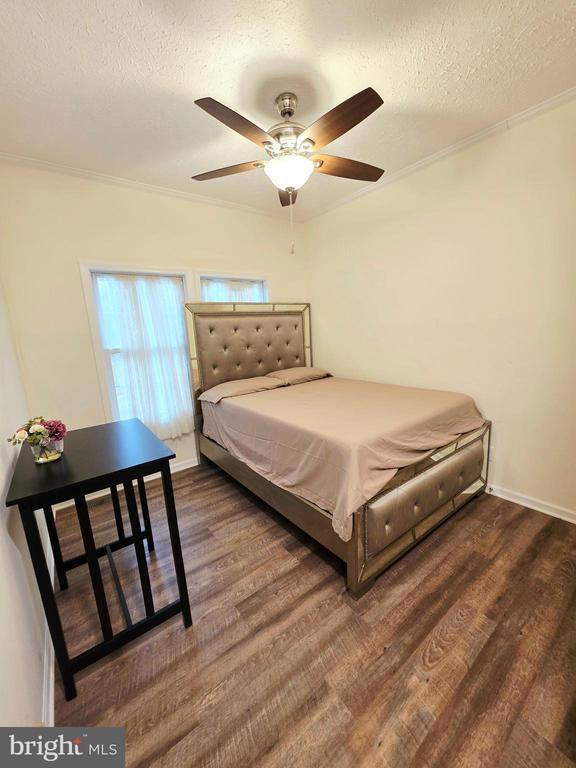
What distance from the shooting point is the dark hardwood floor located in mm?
1043

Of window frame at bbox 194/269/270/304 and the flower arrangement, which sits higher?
window frame at bbox 194/269/270/304

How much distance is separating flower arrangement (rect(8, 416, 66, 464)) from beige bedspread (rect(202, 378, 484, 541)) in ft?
3.82

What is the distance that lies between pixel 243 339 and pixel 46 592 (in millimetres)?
2510

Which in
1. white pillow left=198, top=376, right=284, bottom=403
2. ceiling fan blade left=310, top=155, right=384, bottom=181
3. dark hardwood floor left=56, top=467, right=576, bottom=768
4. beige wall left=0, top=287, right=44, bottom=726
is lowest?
dark hardwood floor left=56, top=467, right=576, bottom=768

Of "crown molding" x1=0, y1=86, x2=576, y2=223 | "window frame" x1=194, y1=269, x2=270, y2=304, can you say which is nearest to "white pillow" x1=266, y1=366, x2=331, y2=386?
"window frame" x1=194, y1=269, x2=270, y2=304

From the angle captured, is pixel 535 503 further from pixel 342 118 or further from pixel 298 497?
pixel 342 118

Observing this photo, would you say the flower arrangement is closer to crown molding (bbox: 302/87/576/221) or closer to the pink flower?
the pink flower

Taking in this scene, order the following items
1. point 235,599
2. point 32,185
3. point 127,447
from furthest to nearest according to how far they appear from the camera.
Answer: point 32,185
point 235,599
point 127,447

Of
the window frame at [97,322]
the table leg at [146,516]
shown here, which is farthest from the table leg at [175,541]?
the window frame at [97,322]

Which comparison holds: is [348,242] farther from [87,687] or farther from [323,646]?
[87,687]

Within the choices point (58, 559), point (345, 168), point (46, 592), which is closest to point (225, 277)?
point (345, 168)

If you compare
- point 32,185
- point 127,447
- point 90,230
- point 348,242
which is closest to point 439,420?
point 127,447

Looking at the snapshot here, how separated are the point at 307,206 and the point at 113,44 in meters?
2.22

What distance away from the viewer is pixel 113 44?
4.43 feet
